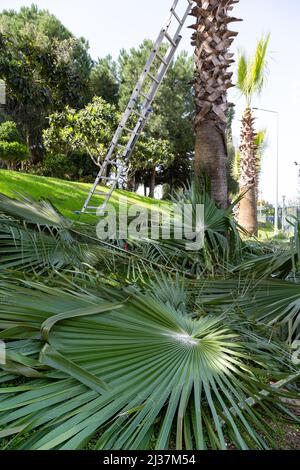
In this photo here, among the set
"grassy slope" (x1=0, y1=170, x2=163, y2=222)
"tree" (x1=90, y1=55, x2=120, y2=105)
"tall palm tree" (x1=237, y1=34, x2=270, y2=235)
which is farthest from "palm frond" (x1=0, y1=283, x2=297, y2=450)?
"tree" (x1=90, y1=55, x2=120, y2=105)

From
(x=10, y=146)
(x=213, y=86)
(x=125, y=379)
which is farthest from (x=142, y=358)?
(x=10, y=146)

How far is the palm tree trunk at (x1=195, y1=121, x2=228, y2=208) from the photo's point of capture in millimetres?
4551

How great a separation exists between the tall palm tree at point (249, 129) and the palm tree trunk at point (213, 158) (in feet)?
21.7

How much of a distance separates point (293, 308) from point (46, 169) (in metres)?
18.8

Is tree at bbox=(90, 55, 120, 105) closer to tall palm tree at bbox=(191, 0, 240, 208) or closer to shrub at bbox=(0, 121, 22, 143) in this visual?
shrub at bbox=(0, 121, 22, 143)

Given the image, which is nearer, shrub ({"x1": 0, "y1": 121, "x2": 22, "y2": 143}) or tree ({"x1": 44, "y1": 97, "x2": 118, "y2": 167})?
shrub ({"x1": 0, "y1": 121, "x2": 22, "y2": 143})

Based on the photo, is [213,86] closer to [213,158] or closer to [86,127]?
[213,158]

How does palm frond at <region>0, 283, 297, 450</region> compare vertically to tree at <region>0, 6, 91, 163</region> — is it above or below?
below

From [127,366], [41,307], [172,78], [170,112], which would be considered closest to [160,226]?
[41,307]

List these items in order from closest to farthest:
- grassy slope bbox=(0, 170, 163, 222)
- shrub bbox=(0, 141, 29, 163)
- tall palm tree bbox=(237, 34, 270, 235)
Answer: grassy slope bbox=(0, 170, 163, 222) → tall palm tree bbox=(237, 34, 270, 235) → shrub bbox=(0, 141, 29, 163)

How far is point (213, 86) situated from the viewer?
498 centimetres

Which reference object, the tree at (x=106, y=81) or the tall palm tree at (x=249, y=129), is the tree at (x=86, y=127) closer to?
the tall palm tree at (x=249, y=129)

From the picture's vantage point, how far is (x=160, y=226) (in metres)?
3.81
